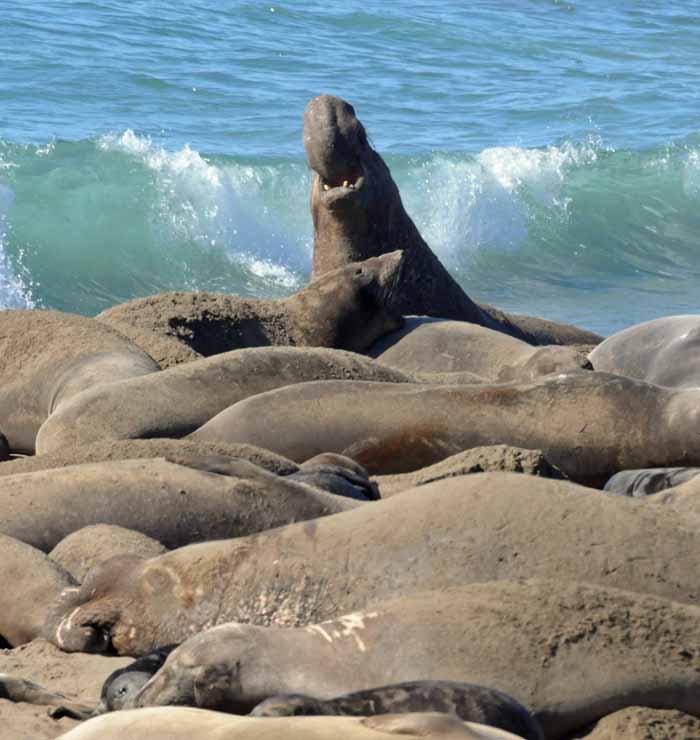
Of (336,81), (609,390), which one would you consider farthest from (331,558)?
(336,81)

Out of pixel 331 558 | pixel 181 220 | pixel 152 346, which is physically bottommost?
pixel 181 220

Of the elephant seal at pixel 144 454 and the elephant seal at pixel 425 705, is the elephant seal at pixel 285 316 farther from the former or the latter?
the elephant seal at pixel 425 705

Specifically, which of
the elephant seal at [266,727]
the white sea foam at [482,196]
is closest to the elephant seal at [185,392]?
the elephant seal at [266,727]

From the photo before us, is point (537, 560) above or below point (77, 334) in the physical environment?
above

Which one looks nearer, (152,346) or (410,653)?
(410,653)

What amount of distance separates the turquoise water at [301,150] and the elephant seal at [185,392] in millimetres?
6710

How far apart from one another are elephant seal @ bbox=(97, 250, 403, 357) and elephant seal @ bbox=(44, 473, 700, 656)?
4.03 meters

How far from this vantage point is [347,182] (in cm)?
945

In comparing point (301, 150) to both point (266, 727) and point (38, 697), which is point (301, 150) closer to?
point (38, 697)

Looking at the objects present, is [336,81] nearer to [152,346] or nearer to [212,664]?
[152,346]

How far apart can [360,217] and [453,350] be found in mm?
1499

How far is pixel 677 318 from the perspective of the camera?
335 inches

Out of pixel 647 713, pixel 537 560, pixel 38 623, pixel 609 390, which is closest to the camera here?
pixel 647 713

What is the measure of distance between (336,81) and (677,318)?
1513 cm
